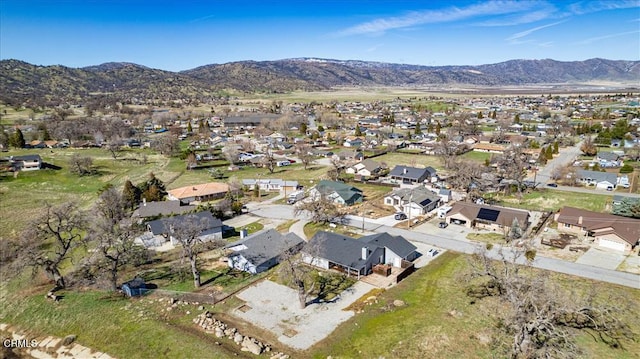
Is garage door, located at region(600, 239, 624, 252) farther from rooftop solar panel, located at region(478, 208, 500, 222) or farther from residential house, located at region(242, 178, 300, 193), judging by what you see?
residential house, located at region(242, 178, 300, 193)

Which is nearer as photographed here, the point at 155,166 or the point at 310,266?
the point at 310,266

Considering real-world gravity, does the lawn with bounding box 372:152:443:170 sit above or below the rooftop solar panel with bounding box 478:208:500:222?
below

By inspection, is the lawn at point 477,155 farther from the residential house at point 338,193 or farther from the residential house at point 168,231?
the residential house at point 168,231

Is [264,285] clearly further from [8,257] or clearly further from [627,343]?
[627,343]

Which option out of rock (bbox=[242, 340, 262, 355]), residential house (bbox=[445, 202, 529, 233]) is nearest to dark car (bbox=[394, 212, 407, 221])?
residential house (bbox=[445, 202, 529, 233])

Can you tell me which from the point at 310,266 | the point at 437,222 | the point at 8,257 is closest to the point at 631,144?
the point at 437,222

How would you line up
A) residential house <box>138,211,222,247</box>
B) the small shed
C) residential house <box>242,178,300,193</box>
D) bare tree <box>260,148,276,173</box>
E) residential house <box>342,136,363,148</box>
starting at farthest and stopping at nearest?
residential house <box>342,136,363,148</box>
bare tree <box>260,148,276,173</box>
residential house <box>242,178,300,193</box>
residential house <box>138,211,222,247</box>
the small shed
